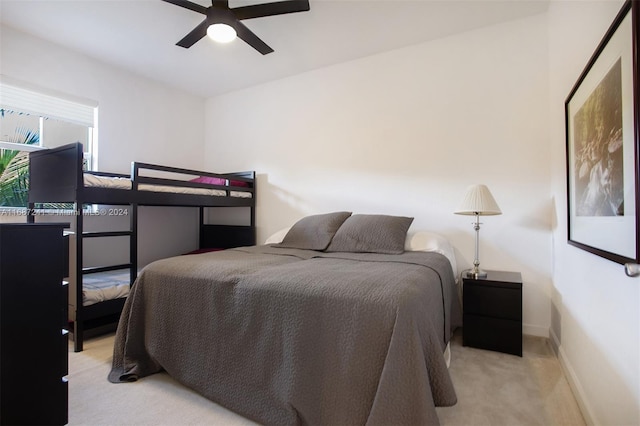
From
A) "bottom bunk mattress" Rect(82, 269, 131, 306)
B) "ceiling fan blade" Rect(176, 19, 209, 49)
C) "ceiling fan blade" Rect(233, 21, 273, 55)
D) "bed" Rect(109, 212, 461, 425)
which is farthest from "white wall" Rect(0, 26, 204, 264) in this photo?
"bed" Rect(109, 212, 461, 425)

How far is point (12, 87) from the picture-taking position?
104 inches

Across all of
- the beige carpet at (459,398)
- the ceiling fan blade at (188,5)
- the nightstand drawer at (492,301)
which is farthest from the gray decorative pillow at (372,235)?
the ceiling fan blade at (188,5)

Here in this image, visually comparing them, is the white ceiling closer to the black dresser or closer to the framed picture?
the framed picture

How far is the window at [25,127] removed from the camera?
105 inches

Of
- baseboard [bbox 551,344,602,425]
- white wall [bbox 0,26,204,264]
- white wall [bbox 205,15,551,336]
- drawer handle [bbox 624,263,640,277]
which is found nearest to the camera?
drawer handle [bbox 624,263,640,277]

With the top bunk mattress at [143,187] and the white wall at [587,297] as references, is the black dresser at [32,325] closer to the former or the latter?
the top bunk mattress at [143,187]

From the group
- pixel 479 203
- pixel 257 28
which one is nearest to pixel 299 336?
pixel 479 203

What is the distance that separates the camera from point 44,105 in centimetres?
281

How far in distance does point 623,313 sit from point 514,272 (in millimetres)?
1470

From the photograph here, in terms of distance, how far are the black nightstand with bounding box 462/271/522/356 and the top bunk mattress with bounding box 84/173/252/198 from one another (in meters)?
2.56

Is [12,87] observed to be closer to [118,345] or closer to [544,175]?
[118,345]

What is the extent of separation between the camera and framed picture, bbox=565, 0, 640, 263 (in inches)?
36.8

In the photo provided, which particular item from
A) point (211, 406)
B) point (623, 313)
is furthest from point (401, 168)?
point (211, 406)

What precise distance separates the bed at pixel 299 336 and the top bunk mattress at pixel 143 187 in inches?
38.2
